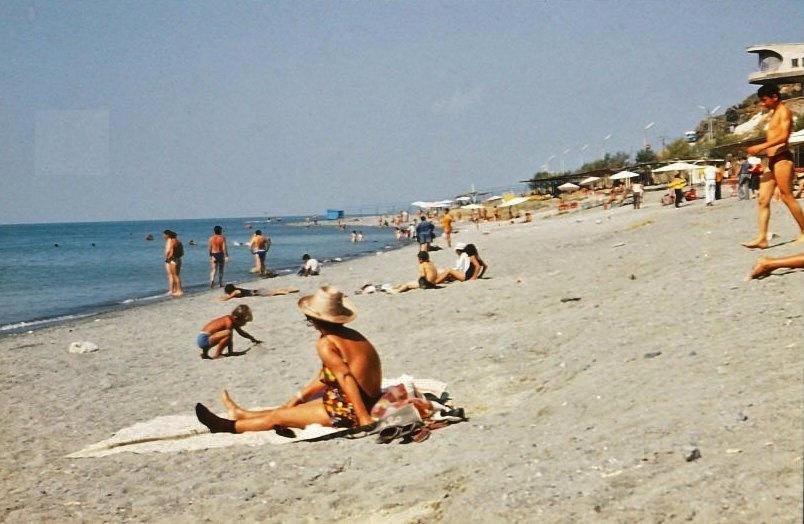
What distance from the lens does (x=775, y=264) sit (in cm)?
746

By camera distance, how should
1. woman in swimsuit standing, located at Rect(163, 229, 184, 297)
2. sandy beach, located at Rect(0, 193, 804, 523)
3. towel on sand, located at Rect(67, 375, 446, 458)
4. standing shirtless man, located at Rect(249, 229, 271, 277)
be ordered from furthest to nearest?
standing shirtless man, located at Rect(249, 229, 271, 277), woman in swimsuit standing, located at Rect(163, 229, 184, 297), towel on sand, located at Rect(67, 375, 446, 458), sandy beach, located at Rect(0, 193, 804, 523)

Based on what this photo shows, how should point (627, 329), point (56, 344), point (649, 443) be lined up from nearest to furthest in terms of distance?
point (649, 443) → point (627, 329) → point (56, 344)

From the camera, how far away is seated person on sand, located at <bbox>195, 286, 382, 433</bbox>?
5680 mm

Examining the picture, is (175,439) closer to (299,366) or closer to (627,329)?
(299,366)

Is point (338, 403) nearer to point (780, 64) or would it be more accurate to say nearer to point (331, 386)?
point (331, 386)

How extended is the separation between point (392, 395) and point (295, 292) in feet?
38.4

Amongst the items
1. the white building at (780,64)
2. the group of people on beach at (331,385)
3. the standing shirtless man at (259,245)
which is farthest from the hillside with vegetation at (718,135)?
the group of people on beach at (331,385)

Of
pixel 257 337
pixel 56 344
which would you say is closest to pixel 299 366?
pixel 257 337

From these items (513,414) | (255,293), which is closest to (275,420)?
(513,414)

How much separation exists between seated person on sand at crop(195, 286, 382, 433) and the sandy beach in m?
0.24

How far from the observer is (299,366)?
30.1ft

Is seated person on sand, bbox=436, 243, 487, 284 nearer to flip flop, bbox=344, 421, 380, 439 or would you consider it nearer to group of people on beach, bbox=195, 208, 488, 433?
group of people on beach, bbox=195, 208, 488, 433

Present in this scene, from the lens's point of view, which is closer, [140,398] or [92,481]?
[92,481]

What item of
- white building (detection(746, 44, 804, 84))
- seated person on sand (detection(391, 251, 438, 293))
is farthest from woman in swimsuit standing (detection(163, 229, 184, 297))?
white building (detection(746, 44, 804, 84))
